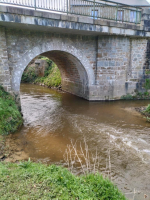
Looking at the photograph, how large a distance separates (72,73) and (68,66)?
57 centimetres

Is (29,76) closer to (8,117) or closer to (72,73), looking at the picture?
(72,73)

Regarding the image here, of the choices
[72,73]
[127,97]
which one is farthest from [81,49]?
[127,97]

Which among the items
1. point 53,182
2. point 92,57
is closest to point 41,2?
point 92,57

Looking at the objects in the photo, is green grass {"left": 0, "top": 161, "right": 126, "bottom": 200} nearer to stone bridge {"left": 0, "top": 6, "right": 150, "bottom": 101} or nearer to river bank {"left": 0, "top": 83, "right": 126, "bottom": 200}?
river bank {"left": 0, "top": 83, "right": 126, "bottom": 200}

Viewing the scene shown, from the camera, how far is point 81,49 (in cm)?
997

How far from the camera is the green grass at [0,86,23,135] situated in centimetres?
606

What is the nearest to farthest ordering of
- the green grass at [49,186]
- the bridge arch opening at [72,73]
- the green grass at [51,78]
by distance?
the green grass at [49,186] → the bridge arch opening at [72,73] → the green grass at [51,78]

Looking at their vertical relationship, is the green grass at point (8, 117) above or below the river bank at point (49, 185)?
above

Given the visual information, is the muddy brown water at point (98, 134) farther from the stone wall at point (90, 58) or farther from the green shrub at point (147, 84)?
the green shrub at point (147, 84)

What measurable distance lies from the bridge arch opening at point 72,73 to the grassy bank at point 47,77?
86.9 inches

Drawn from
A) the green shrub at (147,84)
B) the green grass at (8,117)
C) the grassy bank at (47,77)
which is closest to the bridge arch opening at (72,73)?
the grassy bank at (47,77)

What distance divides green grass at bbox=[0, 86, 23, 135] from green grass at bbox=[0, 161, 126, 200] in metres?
2.81

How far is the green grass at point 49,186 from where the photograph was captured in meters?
2.79

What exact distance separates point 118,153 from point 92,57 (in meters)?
6.64
